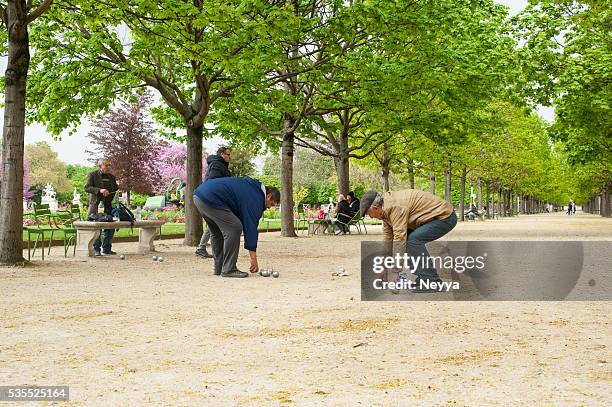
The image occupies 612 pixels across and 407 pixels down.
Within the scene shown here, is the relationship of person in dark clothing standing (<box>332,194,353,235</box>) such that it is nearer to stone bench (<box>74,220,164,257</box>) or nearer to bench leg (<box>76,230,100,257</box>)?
stone bench (<box>74,220,164,257</box>)

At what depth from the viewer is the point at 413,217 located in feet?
30.3

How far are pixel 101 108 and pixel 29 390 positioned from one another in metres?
16.4

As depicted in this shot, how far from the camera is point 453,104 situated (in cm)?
2592

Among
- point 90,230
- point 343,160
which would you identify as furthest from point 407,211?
point 343,160

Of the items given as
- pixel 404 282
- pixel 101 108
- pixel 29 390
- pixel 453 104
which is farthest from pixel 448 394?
pixel 453 104

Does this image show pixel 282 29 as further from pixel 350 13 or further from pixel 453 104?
pixel 453 104

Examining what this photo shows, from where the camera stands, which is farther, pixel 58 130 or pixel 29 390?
pixel 58 130

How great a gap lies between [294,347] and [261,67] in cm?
1331

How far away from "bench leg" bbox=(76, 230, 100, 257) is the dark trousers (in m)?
4.53

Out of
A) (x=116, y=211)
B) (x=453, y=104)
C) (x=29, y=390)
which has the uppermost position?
(x=453, y=104)

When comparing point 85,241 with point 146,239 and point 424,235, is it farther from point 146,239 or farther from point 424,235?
point 424,235

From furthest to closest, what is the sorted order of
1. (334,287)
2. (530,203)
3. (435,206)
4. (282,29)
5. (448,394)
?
(530,203)
(282,29)
(334,287)
(435,206)
(448,394)

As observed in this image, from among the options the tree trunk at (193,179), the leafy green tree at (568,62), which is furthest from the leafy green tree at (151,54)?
the leafy green tree at (568,62)

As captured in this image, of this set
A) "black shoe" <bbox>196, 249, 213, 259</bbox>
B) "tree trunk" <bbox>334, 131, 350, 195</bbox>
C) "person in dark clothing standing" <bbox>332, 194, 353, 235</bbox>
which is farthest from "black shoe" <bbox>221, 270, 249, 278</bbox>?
"tree trunk" <bbox>334, 131, 350, 195</bbox>
